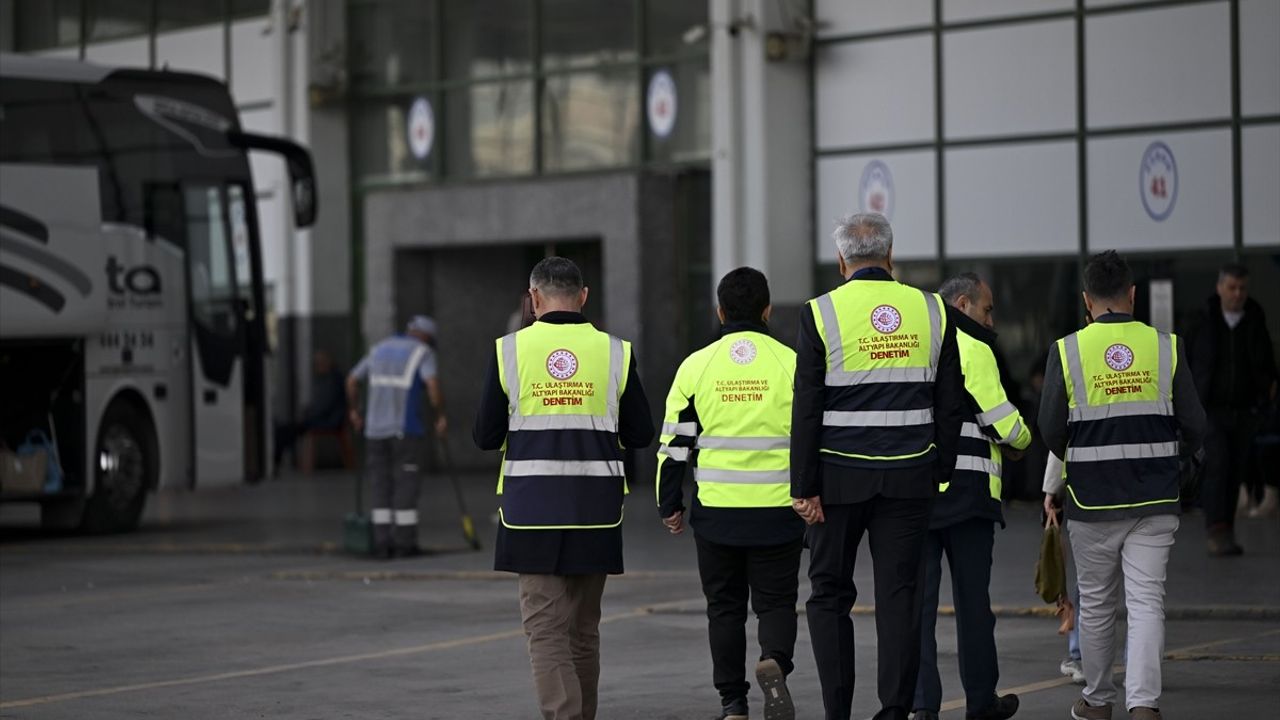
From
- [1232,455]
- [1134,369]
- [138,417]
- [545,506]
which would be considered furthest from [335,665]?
[138,417]

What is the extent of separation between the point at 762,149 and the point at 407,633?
1171 cm

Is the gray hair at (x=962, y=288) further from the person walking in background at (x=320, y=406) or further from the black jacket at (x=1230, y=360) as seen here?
the person walking in background at (x=320, y=406)

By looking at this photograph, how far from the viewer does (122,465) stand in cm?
1847

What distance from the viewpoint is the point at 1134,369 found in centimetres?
798

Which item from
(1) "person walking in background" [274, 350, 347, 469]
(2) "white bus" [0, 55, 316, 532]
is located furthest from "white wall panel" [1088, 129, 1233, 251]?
(1) "person walking in background" [274, 350, 347, 469]

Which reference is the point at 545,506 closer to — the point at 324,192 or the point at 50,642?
the point at 50,642

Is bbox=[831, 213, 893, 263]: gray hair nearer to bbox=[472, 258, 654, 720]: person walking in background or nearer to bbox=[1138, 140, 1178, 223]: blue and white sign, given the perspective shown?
bbox=[472, 258, 654, 720]: person walking in background

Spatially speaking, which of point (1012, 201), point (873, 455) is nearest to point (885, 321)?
point (873, 455)

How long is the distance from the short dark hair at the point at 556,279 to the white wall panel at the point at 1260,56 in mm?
13559

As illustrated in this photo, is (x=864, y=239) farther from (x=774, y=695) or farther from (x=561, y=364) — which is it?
(x=774, y=695)

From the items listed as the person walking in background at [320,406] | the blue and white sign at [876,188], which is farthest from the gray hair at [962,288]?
the person walking in background at [320,406]

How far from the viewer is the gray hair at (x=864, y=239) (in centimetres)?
768

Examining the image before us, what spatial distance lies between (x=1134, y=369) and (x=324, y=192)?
67.4 feet

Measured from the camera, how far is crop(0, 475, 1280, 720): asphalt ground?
9.11 metres
